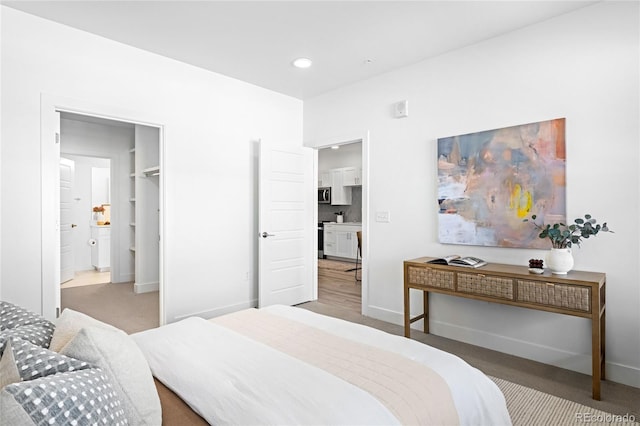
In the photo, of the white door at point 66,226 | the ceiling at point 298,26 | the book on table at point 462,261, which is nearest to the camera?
the ceiling at point 298,26

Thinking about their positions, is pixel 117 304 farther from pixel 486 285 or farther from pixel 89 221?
pixel 486 285

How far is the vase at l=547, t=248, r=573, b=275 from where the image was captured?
249 centimetres

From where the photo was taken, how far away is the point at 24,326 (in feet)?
4.48

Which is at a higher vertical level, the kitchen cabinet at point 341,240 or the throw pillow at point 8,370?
the throw pillow at point 8,370

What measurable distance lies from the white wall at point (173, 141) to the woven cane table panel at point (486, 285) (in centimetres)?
243

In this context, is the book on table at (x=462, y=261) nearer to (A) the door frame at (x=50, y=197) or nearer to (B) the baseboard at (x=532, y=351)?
(B) the baseboard at (x=532, y=351)

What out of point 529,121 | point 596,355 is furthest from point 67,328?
point 529,121

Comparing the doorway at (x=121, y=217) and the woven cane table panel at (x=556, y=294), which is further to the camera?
the doorway at (x=121, y=217)

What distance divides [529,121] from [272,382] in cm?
279

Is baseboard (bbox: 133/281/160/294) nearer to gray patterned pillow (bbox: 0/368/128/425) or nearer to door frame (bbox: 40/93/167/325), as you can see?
door frame (bbox: 40/93/167/325)

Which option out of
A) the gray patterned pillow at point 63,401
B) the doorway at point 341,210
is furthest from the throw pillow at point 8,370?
the doorway at point 341,210

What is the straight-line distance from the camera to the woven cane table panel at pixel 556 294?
232 cm

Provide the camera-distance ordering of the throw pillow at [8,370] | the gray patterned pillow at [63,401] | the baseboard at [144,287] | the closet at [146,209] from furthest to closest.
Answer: the closet at [146,209]
the baseboard at [144,287]
the throw pillow at [8,370]
the gray patterned pillow at [63,401]

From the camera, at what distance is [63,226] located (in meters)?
5.98
